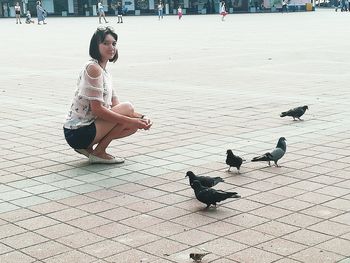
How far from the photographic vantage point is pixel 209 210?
18.0 feet

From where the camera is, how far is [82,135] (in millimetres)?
6855

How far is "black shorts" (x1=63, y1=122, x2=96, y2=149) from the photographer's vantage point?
6.83 meters

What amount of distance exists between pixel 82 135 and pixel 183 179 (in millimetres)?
1202

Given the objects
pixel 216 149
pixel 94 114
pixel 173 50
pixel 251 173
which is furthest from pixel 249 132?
pixel 173 50

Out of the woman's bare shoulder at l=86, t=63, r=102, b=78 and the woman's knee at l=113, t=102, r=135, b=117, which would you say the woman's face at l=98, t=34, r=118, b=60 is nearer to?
the woman's bare shoulder at l=86, t=63, r=102, b=78

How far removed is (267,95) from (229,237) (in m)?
7.24

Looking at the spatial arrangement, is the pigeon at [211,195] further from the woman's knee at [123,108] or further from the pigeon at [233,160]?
the woman's knee at [123,108]

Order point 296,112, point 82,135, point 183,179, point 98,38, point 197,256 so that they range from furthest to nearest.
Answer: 1. point 296,112
2. point 82,135
3. point 98,38
4. point 183,179
5. point 197,256

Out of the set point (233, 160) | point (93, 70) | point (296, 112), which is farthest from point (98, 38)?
point (296, 112)

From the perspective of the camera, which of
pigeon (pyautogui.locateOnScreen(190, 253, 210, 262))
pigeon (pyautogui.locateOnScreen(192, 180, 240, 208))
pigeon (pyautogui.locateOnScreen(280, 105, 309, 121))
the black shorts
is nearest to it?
pigeon (pyautogui.locateOnScreen(190, 253, 210, 262))

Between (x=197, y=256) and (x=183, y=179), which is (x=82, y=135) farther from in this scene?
(x=197, y=256)

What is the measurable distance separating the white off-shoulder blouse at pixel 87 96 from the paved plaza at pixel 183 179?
513mm

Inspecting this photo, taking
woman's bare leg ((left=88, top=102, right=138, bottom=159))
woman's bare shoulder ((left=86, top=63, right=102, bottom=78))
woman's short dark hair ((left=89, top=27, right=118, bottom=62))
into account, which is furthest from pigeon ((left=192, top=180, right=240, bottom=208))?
woman's short dark hair ((left=89, top=27, right=118, bottom=62))

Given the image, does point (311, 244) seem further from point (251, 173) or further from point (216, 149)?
point (216, 149)
